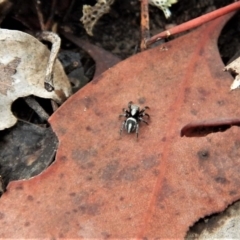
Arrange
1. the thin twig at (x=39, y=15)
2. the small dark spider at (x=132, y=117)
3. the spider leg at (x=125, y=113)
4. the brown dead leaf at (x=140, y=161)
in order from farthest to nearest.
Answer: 1. the thin twig at (x=39, y=15)
2. the spider leg at (x=125, y=113)
3. the small dark spider at (x=132, y=117)
4. the brown dead leaf at (x=140, y=161)

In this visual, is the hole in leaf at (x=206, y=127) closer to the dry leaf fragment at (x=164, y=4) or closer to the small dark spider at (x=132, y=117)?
the small dark spider at (x=132, y=117)

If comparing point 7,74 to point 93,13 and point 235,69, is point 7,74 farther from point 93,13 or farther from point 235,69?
point 235,69

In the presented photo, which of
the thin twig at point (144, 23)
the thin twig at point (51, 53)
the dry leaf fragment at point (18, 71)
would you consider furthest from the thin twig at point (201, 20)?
the dry leaf fragment at point (18, 71)

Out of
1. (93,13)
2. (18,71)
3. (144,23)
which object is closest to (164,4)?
(144,23)

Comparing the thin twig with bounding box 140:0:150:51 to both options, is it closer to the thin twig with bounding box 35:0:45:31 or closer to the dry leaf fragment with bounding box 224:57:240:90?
the dry leaf fragment with bounding box 224:57:240:90

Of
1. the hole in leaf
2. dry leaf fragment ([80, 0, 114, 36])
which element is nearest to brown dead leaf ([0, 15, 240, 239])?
the hole in leaf

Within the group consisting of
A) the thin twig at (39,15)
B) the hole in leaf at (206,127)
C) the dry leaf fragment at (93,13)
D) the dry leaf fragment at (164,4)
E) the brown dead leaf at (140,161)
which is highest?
the thin twig at (39,15)

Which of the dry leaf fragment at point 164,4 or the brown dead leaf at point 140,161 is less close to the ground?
the dry leaf fragment at point 164,4

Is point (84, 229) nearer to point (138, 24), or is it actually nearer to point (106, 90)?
point (106, 90)
